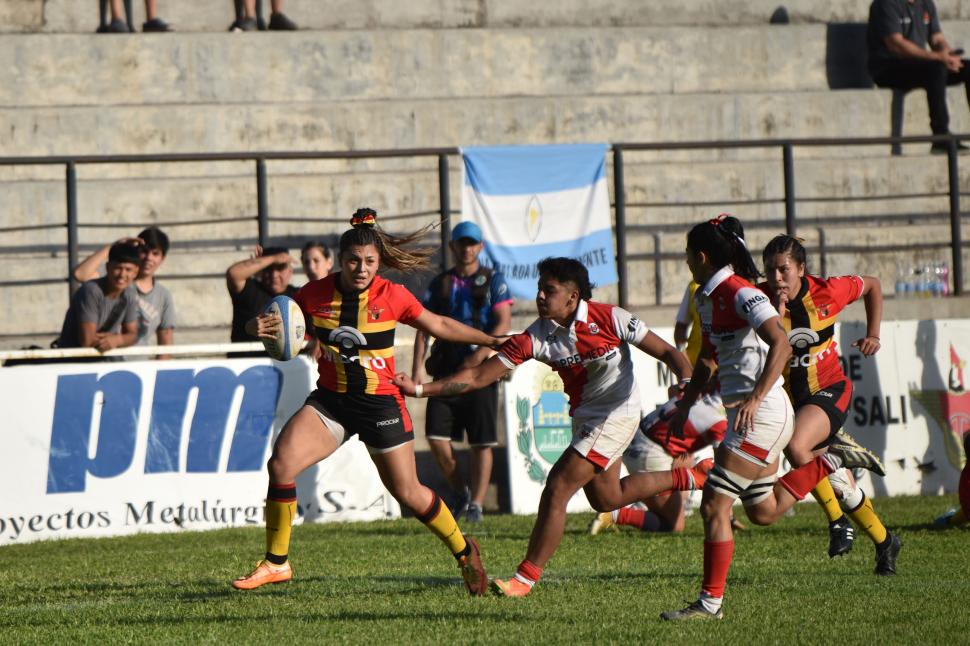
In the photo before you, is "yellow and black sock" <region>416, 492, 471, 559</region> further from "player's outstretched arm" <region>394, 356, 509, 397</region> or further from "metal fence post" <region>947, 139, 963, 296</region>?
"metal fence post" <region>947, 139, 963, 296</region>

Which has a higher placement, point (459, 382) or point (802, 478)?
point (459, 382)

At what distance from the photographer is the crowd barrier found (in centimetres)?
1173

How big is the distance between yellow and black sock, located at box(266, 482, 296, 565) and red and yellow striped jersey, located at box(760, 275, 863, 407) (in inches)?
122

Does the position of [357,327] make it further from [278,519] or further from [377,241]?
[278,519]

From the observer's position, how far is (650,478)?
9602mm

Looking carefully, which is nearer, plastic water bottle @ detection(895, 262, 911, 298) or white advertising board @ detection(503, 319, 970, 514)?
white advertising board @ detection(503, 319, 970, 514)

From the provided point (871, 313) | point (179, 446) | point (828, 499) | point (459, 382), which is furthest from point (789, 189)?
point (459, 382)

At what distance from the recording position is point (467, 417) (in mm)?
12375

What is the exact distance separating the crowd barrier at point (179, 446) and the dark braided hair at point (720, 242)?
554 cm

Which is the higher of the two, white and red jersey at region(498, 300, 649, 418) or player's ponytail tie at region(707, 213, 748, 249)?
player's ponytail tie at region(707, 213, 748, 249)

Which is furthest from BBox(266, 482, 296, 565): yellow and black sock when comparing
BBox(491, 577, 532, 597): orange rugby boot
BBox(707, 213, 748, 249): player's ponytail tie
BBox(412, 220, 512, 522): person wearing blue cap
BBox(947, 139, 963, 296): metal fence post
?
BBox(947, 139, 963, 296): metal fence post

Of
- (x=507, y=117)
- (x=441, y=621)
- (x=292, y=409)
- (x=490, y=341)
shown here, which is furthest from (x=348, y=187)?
(x=441, y=621)

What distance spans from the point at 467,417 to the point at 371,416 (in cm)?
424

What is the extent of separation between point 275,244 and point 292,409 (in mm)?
3102
